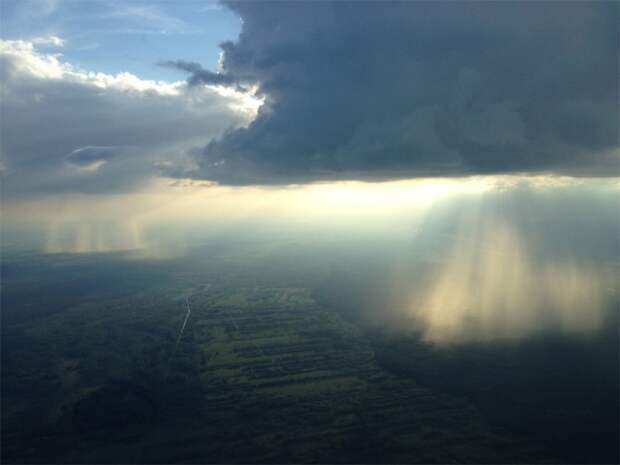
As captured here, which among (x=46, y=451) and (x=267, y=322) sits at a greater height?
(x=267, y=322)

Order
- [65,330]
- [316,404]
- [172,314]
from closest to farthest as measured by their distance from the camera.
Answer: [316,404] < [65,330] < [172,314]

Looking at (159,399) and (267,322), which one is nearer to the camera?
(159,399)

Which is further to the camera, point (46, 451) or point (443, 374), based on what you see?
point (443, 374)

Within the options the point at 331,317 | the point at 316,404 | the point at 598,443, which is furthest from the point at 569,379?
the point at 331,317

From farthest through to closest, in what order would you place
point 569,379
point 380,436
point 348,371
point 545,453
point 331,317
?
point 331,317, point 348,371, point 569,379, point 380,436, point 545,453

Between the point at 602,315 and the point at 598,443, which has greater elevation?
the point at 602,315

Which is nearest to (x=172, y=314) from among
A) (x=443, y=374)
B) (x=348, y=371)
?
(x=348, y=371)

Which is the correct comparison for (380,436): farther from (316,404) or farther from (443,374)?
(443,374)

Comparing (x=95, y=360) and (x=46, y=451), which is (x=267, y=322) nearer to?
(x=95, y=360)

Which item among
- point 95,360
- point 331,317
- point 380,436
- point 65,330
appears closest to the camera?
point 380,436
